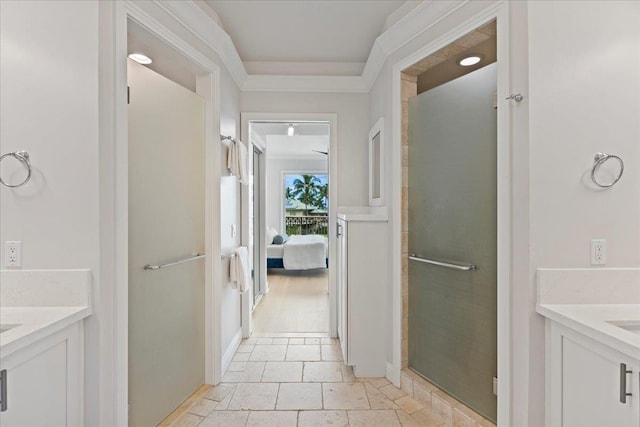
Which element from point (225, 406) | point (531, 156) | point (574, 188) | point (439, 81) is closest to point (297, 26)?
point (439, 81)

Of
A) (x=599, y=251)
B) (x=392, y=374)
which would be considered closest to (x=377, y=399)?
(x=392, y=374)

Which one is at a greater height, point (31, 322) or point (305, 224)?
point (305, 224)

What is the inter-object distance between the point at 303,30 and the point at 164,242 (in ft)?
6.49

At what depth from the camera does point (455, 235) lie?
1.92 m

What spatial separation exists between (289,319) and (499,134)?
2966 mm

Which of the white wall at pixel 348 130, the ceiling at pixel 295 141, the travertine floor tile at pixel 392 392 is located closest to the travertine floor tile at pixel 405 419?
the travertine floor tile at pixel 392 392

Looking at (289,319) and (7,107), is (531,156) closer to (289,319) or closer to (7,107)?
(7,107)

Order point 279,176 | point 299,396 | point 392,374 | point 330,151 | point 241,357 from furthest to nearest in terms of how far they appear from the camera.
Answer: point 279,176 < point 330,151 < point 241,357 < point 392,374 < point 299,396

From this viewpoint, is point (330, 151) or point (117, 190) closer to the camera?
point (117, 190)

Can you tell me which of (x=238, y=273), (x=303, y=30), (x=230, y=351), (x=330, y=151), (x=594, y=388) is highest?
(x=303, y=30)

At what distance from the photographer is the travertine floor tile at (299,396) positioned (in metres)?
2.11

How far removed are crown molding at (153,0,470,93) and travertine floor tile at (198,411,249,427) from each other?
2419 mm

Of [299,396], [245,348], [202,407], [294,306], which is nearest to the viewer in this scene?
[202,407]

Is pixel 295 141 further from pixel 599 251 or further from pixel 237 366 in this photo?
pixel 599 251
